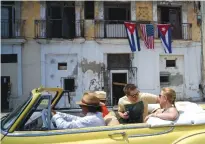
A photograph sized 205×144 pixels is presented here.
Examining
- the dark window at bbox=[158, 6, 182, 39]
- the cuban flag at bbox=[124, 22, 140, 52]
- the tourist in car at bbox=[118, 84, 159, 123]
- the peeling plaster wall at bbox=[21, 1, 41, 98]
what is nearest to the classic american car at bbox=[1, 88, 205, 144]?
the tourist in car at bbox=[118, 84, 159, 123]

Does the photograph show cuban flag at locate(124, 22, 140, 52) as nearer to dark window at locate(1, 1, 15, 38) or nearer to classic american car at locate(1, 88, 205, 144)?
dark window at locate(1, 1, 15, 38)

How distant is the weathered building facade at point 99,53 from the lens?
22.5m

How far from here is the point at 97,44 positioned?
74.7ft

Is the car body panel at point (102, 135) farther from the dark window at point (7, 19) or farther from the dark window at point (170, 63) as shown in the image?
the dark window at point (170, 63)

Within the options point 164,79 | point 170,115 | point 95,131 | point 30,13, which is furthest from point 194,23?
point 95,131

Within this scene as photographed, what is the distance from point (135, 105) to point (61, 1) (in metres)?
18.8

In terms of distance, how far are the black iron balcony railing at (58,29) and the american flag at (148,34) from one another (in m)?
3.87

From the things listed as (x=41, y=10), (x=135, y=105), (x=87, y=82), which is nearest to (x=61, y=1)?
(x=41, y=10)

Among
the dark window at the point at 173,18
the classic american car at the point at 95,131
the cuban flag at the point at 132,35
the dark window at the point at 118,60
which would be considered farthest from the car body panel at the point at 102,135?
the dark window at the point at 173,18

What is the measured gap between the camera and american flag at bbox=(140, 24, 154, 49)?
22375 mm

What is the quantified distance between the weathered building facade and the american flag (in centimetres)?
58

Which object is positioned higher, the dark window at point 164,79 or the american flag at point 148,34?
the american flag at point 148,34

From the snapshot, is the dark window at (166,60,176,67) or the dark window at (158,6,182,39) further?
the dark window at (158,6,182,39)

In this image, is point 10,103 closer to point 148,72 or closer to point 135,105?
point 148,72
